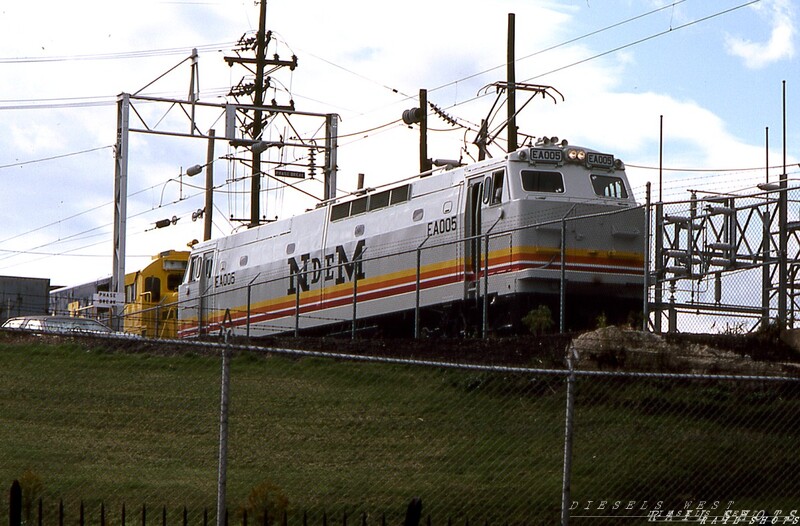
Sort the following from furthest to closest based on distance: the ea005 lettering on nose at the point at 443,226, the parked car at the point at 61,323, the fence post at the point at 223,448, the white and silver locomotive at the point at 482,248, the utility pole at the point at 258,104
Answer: the utility pole at the point at 258,104 < the parked car at the point at 61,323 < the ea005 lettering on nose at the point at 443,226 < the white and silver locomotive at the point at 482,248 < the fence post at the point at 223,448

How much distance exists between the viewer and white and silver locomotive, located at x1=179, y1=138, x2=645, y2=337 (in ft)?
72.9

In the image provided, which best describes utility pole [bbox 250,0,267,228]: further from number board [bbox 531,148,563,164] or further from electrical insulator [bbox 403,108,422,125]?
number board [bbox 531,148,563,164]

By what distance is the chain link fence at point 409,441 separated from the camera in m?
12.0

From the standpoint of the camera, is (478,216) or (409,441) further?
(478,216)

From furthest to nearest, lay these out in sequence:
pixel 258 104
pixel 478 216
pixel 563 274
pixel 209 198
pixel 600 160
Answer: pixel 209 198
pixel 258 104
pixel 600 160
pixel 478 216
pixel 563 274

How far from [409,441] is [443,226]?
9862 mm

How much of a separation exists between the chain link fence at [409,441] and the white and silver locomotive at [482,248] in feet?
9.72

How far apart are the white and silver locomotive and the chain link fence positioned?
9.72 ft

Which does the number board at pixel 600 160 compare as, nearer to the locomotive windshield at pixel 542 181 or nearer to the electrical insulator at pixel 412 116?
the locomotive windshield at pixel 542 181

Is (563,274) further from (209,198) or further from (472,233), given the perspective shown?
(209,198)

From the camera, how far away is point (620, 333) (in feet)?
58.9

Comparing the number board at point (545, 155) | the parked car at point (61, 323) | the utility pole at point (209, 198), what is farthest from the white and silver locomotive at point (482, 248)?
the utility pole at point (209, 198)

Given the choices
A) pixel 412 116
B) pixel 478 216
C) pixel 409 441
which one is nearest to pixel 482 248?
pixel 478 216

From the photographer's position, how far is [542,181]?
23.3 metres
